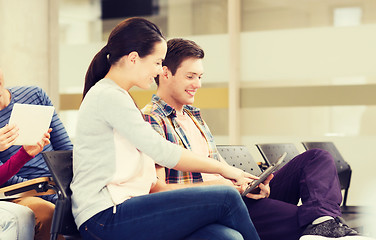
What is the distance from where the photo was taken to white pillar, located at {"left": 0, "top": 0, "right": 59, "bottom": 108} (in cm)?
552

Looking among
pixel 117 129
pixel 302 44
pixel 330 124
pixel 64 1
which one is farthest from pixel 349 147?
pixel 117 129

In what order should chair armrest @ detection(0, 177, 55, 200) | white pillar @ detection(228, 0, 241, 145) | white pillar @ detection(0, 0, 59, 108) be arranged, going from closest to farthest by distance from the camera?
chair armrest @ detection(0, 177, 55, 200) < white pillar @ detection(0, 0, 59, 108) < white pillar @ detection(228, 0, 241, 145)

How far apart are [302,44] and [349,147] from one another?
1.18m

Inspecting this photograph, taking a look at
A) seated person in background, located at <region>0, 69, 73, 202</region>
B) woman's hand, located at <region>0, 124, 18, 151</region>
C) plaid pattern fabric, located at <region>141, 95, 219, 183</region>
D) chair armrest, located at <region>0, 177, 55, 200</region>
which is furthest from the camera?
seated person in background, located at <region>0, 69, 73, 202</region>

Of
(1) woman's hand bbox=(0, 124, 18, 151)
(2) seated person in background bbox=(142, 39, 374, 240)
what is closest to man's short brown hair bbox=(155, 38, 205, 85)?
(2) seated person in background bbox=(142, 39, 374, 240)

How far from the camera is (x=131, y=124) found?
5.76 ft

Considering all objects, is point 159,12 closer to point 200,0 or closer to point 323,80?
point 200,0

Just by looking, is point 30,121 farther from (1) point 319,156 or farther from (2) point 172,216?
(1) point 319,156

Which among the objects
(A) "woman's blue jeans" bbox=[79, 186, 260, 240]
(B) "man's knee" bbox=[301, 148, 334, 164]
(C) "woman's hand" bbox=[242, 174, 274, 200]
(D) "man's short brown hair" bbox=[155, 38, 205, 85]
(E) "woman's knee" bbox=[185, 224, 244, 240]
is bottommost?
(C) "woman's hand" bbox=[242, 174, 274, 200]

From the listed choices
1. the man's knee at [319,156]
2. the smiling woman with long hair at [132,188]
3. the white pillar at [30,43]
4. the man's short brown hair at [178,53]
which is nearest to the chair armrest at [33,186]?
the smiling woman with long hair at [132,188]

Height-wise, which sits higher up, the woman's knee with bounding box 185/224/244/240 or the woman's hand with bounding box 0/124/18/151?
the woman's hand with bounding box 0/124/18/151

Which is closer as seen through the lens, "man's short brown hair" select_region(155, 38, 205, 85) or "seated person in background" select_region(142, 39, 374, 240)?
"seated person in background" select_region(142, 39, 374, 240)

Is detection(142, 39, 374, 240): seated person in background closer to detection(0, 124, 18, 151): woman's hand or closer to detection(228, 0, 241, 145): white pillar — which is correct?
detection(0, 124, 18, 151): woman's hand

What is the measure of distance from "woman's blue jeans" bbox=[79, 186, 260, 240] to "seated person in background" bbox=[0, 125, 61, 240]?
335 millimetres
